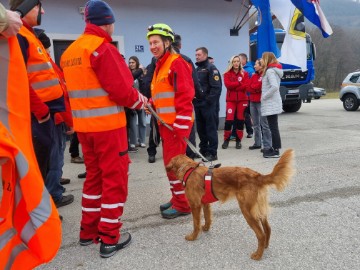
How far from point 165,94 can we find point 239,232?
165cm

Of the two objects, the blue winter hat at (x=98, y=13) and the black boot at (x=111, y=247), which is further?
the black boot at (x=111, y=247)

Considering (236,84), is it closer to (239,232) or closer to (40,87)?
(239,232)

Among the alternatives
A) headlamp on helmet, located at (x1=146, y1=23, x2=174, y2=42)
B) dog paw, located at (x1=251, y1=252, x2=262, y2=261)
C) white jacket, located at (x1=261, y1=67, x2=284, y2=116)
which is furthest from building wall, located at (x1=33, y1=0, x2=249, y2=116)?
dog paw, located at (x1=251, y1=252, x2=262, y2=261)

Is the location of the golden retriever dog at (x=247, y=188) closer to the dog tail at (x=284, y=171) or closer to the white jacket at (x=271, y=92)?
the dog tail at (x=284, y=171)

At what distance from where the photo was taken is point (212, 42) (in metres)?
10.2

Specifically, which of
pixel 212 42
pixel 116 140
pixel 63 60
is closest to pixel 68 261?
pixel 116 140

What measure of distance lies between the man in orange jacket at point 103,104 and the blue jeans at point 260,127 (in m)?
4.20

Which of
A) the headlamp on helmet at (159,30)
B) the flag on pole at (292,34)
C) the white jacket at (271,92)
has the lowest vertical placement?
the white jacket at (271,92)

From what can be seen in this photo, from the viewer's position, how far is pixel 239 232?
3.39 metres

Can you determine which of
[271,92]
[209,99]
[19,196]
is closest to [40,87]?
[19,196]

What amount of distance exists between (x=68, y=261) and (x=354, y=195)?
358 cm

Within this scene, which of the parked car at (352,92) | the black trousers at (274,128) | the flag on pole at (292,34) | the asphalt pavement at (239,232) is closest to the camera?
the asphalt pavement at (239,232)

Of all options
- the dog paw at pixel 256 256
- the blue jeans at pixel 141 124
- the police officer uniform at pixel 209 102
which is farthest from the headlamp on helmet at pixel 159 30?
the blue jeans at pixel 141 124

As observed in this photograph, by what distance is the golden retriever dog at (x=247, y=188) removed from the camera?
2701 millimetres
